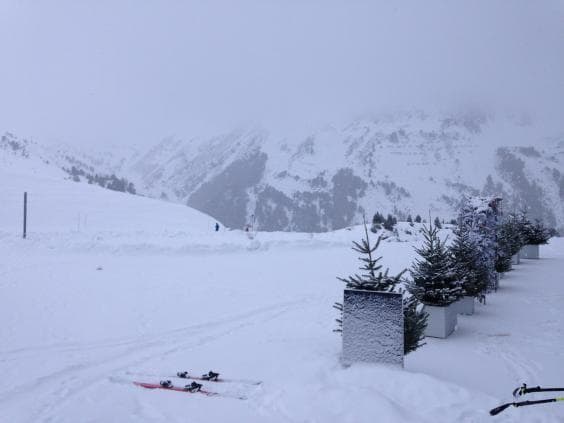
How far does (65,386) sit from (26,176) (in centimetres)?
5702

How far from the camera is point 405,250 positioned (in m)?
33.1

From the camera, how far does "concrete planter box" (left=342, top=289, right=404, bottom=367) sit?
7.04 m

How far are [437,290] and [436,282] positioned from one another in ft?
1.05

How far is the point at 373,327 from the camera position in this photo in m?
7.20

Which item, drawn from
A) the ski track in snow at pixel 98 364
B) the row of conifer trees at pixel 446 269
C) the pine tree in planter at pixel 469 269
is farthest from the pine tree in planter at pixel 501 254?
the ski track in snow at pixel 98 364

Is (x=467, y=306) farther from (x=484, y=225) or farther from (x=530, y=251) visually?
(x=530, y=251)

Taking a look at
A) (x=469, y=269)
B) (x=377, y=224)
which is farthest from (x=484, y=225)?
(x=377, y=224)

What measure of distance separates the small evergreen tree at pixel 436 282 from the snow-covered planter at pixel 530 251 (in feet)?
72.4

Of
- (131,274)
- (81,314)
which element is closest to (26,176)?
(131,274)

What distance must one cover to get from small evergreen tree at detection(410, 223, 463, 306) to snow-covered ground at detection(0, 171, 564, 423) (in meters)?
1.05

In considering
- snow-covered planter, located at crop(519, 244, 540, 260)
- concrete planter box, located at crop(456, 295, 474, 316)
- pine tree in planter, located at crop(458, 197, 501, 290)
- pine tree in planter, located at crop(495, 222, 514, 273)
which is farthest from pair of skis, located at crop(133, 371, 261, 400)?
snow-covered planter, located at crop(519, 244, 540, 260)

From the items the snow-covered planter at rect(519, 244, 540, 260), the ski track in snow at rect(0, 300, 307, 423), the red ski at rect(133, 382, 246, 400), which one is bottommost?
the ski track in snow at rect(0, 300, 307, 423)

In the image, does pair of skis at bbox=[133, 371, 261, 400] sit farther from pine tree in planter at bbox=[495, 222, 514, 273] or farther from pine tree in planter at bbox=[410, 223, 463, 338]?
pine tree in planter at bbox=[495, 222, 514, 273]

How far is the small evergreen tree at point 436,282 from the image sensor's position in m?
10.5
